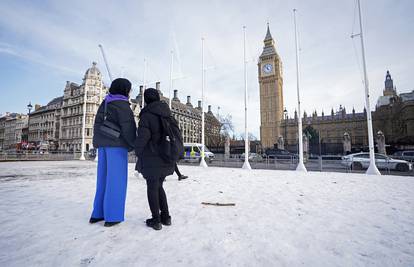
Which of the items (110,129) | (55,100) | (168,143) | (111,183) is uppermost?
(55,100)

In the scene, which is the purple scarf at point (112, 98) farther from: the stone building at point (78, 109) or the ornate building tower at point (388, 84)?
the ornate building tower at point (388, 84)

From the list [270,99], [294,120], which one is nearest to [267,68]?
[270,99]

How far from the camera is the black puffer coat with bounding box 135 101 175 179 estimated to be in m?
2.33

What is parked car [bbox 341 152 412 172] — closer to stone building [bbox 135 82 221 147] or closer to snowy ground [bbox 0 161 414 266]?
snowy ground [bbox 0 161 414 266]

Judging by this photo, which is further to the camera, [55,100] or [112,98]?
[55,100]

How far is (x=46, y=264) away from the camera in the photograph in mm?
1557

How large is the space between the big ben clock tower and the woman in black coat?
6908cm

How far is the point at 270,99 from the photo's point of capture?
240 ft

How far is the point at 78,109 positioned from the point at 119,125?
60875mm

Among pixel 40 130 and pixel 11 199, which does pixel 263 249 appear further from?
pixel 40 130

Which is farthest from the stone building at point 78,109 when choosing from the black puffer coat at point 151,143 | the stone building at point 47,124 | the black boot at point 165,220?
the black boot at point 165,220

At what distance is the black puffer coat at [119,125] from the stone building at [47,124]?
221ft

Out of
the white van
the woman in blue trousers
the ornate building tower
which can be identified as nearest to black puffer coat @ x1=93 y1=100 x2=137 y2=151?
the woman in blue trousers

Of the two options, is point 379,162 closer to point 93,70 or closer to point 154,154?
point 154,154
